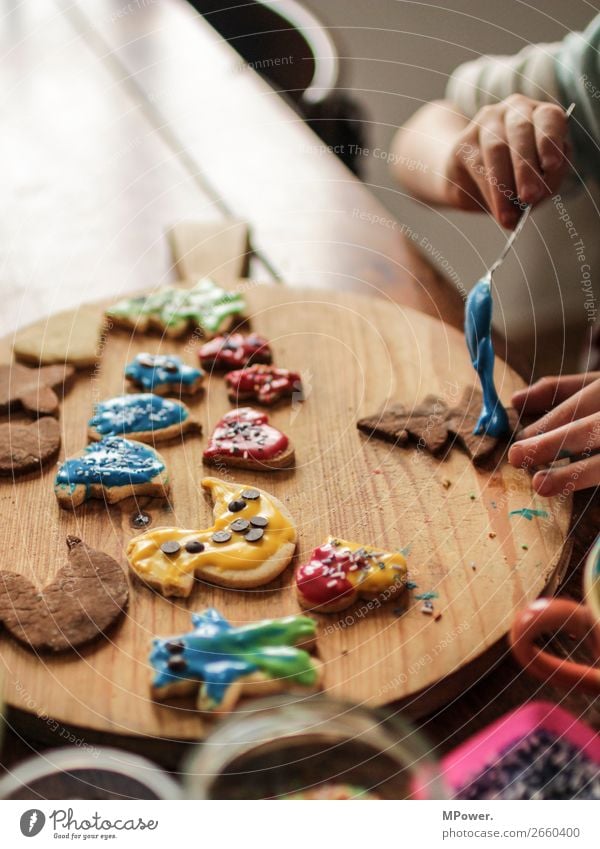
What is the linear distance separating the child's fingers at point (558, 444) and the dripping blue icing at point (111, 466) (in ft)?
1.27

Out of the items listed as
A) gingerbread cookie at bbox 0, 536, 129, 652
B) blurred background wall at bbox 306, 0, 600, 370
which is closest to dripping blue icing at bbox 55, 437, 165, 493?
gingerbread cookie at bbox 0, 536, 129, 652

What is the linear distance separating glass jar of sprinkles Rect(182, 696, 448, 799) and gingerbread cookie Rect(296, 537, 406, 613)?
0.35 feet

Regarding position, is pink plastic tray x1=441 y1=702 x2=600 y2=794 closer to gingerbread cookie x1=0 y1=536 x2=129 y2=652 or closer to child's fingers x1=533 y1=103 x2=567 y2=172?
gingerbread cookie x1=0 y1=536 x2=129 y2=652

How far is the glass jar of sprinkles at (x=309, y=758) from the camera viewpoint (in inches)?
29.4

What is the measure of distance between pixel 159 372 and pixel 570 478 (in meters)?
0.50

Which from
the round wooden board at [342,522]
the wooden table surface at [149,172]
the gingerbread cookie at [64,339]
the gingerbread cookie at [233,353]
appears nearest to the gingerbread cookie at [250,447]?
the round wooden board at [342,522]

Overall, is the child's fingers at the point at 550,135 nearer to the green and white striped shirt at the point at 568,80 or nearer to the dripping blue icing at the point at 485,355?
the green and white striped shirt at the point at 568,80

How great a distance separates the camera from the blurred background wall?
1.08 metres

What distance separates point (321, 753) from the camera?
2.47 feet

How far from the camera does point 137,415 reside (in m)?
1.07

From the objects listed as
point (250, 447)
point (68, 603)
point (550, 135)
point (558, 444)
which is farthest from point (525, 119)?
point (68, 603)

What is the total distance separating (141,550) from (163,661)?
0.44 ft

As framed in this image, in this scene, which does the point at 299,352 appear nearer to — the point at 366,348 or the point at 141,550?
the point at 366,348
